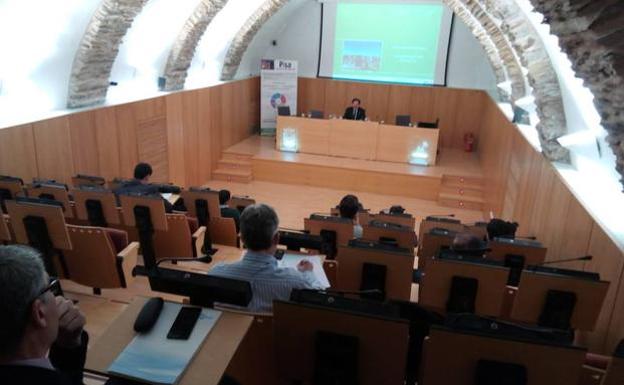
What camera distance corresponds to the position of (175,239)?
432 centimetres

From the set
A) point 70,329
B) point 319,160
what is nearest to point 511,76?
point 319,160

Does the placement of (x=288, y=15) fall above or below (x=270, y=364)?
above

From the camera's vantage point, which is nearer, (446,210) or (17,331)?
(17,331)

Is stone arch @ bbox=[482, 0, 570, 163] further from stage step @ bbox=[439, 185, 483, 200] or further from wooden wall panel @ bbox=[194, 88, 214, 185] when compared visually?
wooden wall panel @ bbox=[194, 88, 214, 185]

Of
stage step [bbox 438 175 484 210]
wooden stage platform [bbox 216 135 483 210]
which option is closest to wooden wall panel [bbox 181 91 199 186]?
wooden stage platform [bbox 216 135 483 210]

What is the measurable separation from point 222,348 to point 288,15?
11596 mm

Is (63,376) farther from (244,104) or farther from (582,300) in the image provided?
(244,104)

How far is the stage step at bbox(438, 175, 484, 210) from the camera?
29.1 feet

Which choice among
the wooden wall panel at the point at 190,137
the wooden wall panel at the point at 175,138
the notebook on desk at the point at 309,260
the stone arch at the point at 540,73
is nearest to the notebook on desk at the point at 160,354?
the notebook on desk at the point at 309,260

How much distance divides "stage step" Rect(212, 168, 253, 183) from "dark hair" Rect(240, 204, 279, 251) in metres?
7.51

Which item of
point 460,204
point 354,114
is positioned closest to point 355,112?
point 354,114

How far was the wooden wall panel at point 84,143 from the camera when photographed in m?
5.98

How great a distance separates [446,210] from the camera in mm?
8672

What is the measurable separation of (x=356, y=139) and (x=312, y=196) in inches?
74.3
